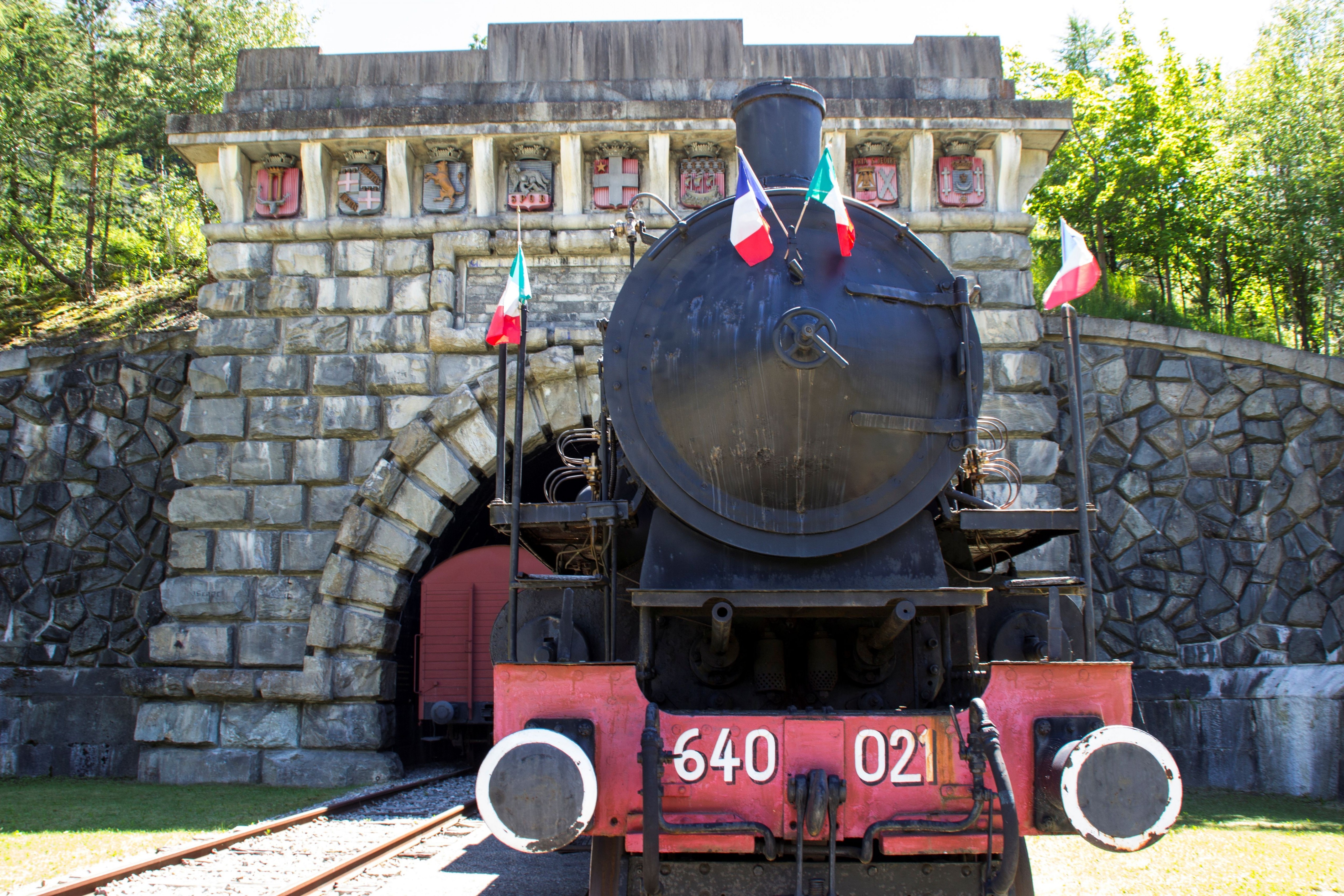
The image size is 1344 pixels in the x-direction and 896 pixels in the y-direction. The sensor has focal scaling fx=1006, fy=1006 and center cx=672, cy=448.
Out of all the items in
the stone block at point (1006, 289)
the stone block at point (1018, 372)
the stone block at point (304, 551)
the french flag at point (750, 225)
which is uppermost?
the stone block at point (1006, 289)

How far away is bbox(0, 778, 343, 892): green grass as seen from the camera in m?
5.14

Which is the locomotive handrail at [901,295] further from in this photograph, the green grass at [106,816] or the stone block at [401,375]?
the stone block at [401,375]

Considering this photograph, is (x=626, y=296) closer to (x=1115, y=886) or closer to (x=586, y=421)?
(x=1115, y=886)

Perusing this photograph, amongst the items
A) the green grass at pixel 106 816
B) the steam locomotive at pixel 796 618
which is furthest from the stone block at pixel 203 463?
the steam locomotive at pixel 796 618

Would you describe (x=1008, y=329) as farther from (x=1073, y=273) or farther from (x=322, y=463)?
(x=322, y=463)

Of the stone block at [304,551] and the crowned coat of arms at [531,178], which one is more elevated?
the crowned coat of arms at [531,178]

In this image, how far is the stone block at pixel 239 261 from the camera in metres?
8.92

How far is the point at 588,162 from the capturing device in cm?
886

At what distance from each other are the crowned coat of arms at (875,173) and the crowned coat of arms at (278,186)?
4.95 m

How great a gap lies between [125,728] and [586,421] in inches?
192

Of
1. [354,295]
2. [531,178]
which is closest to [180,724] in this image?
[354,295]

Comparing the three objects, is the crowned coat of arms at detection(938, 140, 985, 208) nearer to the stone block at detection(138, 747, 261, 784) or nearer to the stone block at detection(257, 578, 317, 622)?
the stone block at detection(257, 578, 317, 622)

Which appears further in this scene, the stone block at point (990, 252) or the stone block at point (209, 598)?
the stone block at point (990, 252)

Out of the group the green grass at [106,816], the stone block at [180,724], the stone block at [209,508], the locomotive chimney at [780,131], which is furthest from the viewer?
the stone block at [209,508]
